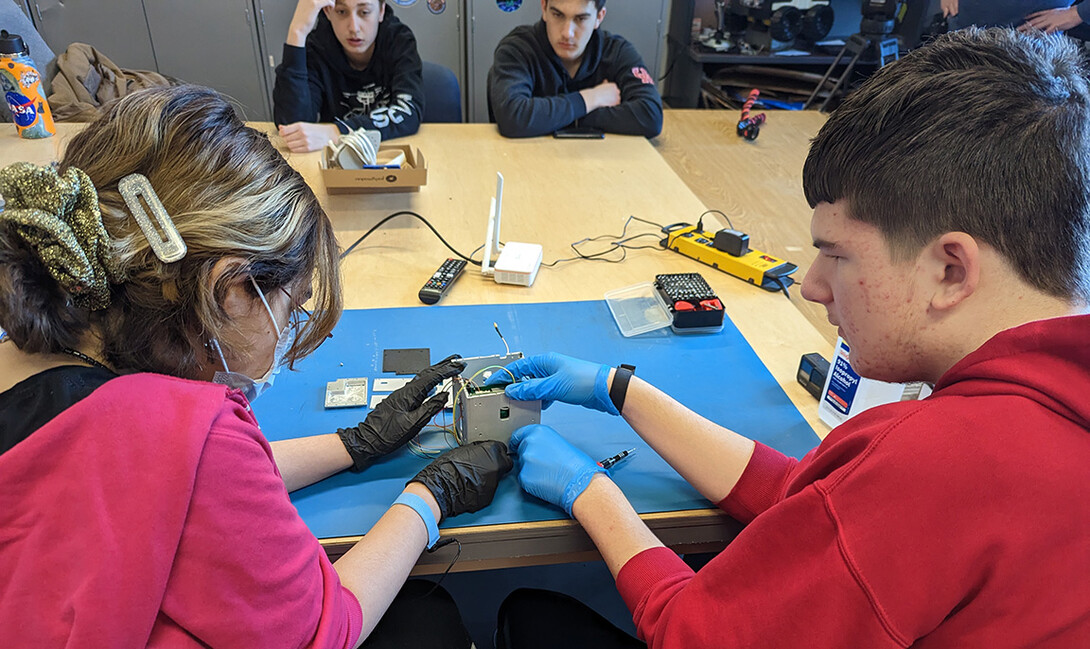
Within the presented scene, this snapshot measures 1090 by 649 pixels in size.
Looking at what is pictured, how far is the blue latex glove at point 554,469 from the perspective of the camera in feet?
3.03

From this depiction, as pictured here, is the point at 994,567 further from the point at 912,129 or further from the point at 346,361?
the point at 346,361

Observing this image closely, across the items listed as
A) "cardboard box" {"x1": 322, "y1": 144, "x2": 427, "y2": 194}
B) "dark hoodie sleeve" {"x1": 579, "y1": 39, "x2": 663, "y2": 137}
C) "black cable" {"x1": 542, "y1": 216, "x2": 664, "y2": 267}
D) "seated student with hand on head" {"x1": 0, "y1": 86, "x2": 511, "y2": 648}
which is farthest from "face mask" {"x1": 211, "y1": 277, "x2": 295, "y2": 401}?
"dark hoodie sleeve" {"x1": 579, "y1": 39, "x2": 663, "y2": 137}

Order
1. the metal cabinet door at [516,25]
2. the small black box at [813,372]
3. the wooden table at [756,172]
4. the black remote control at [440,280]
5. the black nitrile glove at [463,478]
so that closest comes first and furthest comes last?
the black nitrile glove at [463,478], the small black box at [813,372], the black remote control at [440,280], the wooden table at [756,172], the metal cabinet door at [516,25]

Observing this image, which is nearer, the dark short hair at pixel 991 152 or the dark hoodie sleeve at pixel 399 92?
the dark short hair at pixel 991 152

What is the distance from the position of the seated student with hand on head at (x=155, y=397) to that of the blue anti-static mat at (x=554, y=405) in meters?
0.16

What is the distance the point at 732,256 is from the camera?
61.2 inches

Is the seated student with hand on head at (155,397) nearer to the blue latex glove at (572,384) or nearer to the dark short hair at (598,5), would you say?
the blue latex glove at (572,384)

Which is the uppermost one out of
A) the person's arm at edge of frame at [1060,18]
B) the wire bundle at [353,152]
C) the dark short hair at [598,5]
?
Answer: the dark short hair at [598,5]

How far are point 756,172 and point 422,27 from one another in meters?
2.36

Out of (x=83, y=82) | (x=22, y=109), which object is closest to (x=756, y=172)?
(x=22, y=109)

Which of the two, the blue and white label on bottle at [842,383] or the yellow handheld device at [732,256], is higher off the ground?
the blue and white label on bottle at [842,383]

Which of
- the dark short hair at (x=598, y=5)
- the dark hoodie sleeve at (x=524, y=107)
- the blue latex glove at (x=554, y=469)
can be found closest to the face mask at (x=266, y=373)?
the blue latex glove at (x=554, y=469)

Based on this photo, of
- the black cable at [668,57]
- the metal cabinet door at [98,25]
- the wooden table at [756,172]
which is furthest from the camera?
the black cable at [668,57]

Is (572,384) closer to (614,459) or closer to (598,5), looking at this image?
(614,459)
